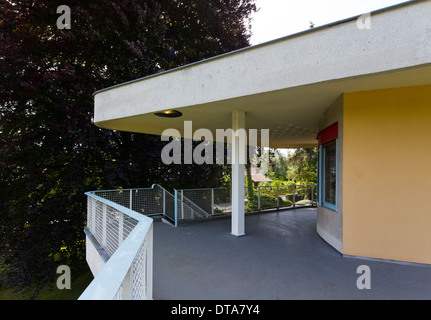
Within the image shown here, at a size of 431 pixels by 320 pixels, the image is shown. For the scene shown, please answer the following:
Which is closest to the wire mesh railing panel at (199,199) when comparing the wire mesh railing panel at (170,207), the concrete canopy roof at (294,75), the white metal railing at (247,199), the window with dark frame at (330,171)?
the white metal railing at (247,199)

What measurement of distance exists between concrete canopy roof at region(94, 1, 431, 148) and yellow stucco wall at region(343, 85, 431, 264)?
0.41m

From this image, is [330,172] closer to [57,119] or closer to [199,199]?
[199,199]

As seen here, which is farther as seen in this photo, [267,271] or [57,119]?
[57,119]

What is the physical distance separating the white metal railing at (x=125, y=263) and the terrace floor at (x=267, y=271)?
0.97 metres

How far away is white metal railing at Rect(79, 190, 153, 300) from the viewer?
109cm

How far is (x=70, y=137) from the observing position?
8609mm

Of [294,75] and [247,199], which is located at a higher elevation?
[294,75]

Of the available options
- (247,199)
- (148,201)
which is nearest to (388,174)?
(247,199)

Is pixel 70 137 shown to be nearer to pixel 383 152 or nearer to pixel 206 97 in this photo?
pixel 206 97

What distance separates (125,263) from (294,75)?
376 centimetres

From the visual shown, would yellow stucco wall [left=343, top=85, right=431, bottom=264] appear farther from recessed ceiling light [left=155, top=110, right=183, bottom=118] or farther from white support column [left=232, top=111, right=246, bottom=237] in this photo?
recessed ceiling light [left=155, top=110, right=183, bottom=118]

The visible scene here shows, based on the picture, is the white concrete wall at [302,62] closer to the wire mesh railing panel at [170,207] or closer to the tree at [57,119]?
the wire mesh railing panel at [170,207]

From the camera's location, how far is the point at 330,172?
556 cm

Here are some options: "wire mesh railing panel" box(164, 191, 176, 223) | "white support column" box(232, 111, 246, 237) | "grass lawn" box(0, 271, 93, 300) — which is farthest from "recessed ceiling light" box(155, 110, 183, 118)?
"grass lawn" box(0, 271, 93, 300)
